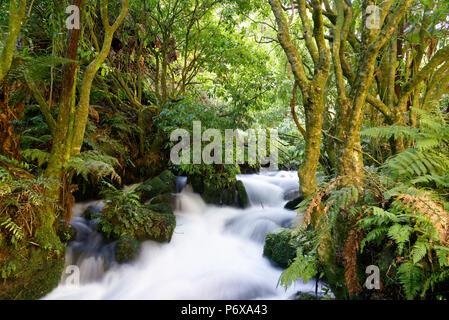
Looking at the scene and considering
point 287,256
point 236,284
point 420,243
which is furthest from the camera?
point 287,256

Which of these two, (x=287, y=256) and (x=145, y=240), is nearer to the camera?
(x=287, y=256)

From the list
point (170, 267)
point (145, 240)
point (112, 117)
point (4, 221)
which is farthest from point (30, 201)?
point (112, 117)

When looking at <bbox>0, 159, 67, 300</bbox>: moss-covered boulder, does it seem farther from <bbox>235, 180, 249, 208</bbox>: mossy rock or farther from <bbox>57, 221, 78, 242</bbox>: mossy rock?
<bbox>235, 180, 249, 208</bbox>: mossy rock

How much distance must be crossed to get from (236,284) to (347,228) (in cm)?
197

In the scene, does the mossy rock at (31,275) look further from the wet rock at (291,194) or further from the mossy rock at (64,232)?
the wet rock at (291,194)

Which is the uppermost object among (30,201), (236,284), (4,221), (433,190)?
(433,190)

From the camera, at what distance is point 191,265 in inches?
151

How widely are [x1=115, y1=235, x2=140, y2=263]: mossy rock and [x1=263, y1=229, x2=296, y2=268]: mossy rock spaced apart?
2.08 m

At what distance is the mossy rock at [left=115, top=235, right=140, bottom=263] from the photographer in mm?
3631

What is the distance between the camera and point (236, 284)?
11.2 feet

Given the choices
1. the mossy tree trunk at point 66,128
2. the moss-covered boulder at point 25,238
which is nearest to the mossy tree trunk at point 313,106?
the mossy tree trunk at point 66,128

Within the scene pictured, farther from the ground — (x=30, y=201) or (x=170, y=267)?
(x=30, y=201)

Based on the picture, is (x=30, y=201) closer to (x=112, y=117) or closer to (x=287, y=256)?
(x=287, y=256)
